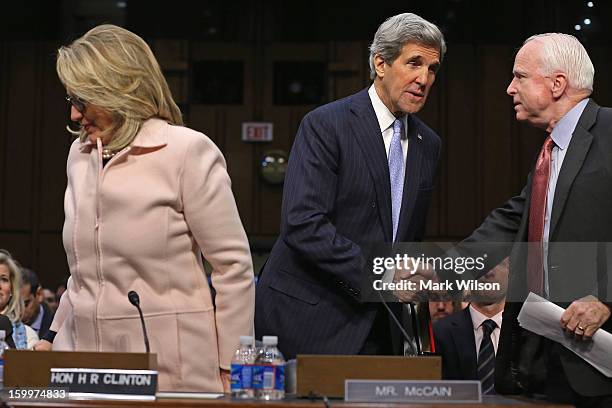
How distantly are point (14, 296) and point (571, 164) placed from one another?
4.38 metres

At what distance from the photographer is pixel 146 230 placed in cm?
271


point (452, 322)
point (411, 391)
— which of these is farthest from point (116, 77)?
point (452, 322)

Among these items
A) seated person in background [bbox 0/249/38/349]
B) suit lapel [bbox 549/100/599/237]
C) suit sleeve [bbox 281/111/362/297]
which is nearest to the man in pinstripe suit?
suit sleeve [bbox 281/111/362/297]

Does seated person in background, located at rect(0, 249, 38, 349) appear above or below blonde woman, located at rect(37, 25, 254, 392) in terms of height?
below

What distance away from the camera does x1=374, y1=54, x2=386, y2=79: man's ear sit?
342 cm

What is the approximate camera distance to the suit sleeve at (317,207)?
3.09 m

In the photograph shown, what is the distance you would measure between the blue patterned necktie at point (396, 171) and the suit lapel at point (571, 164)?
2.07ft

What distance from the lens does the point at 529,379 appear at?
2.76 m

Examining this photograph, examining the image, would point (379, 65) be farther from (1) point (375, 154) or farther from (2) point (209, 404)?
(2) point (209, 404)

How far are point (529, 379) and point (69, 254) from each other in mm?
1298

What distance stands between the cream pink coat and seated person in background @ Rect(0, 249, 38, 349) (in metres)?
3.53

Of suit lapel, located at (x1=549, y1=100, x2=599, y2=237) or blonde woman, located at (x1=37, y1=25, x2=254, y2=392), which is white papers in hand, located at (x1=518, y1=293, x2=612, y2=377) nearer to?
suit lapel, located at (x1=549, y1=100, x2=599, y2=237)

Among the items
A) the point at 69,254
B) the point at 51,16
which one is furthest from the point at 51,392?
the point at 51,16

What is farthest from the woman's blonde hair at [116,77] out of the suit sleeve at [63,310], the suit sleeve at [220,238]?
the suit sleeve at [63,310]
